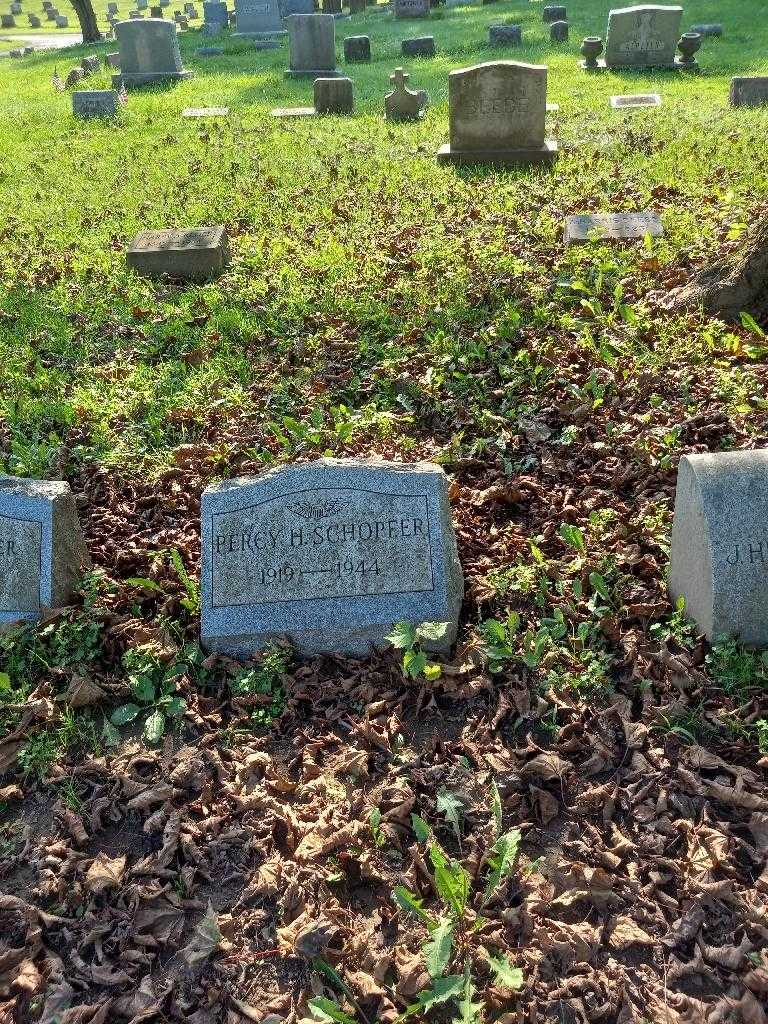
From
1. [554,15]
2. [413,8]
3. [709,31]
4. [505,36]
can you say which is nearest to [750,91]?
[709,31]

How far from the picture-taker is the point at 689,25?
1953cm

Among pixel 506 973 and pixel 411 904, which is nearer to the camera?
Result: pixel 506 973

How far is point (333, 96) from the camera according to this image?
45.8 ft

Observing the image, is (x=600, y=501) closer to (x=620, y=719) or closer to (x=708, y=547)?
(x=708, y=547)

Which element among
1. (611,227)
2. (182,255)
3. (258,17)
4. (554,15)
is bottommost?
(182,255)

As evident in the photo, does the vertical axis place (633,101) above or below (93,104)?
below

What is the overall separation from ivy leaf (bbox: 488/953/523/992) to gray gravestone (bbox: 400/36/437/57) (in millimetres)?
20956

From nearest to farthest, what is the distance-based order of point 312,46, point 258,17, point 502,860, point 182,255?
point 502,860, point 182,255, point 312,46, point 258,17

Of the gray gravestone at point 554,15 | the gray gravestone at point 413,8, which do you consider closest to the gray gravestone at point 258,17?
the gray gravestone at point 413,8

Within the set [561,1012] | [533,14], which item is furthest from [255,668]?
[533,14]

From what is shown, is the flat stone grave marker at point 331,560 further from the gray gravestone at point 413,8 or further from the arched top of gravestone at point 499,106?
the gray gravestone at point 413,8

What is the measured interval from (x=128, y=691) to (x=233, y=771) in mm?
749

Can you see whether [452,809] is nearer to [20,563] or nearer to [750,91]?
[20,563]

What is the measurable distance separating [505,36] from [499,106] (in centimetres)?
1168
